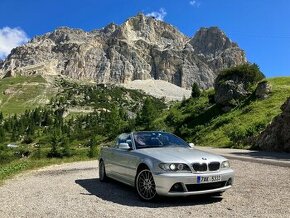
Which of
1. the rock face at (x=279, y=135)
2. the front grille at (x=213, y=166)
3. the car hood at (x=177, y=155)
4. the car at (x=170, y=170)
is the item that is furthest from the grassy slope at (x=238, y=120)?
the front grille at (x=213, y=166)

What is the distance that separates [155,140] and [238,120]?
39.0 m

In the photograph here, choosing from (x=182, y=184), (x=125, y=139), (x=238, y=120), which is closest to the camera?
(x=182, y=184)

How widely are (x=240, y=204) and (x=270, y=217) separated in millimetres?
1526

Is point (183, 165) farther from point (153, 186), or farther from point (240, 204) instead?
point (240, 204)

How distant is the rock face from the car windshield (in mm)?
18633

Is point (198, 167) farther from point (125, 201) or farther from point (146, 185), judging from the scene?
point (125, 201)

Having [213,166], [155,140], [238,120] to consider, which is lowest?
[213,166]

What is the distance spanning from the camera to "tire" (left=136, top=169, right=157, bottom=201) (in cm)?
1014

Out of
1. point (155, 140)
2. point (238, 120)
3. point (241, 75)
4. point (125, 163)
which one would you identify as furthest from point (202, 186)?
point (241, 75)

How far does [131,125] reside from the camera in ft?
293

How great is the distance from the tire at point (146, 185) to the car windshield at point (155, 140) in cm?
134

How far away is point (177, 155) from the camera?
10328 millimetres

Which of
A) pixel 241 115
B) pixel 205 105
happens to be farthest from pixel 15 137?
pixel 241 115

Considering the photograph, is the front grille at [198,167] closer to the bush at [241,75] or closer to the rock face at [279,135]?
the rock face at [279,135]
